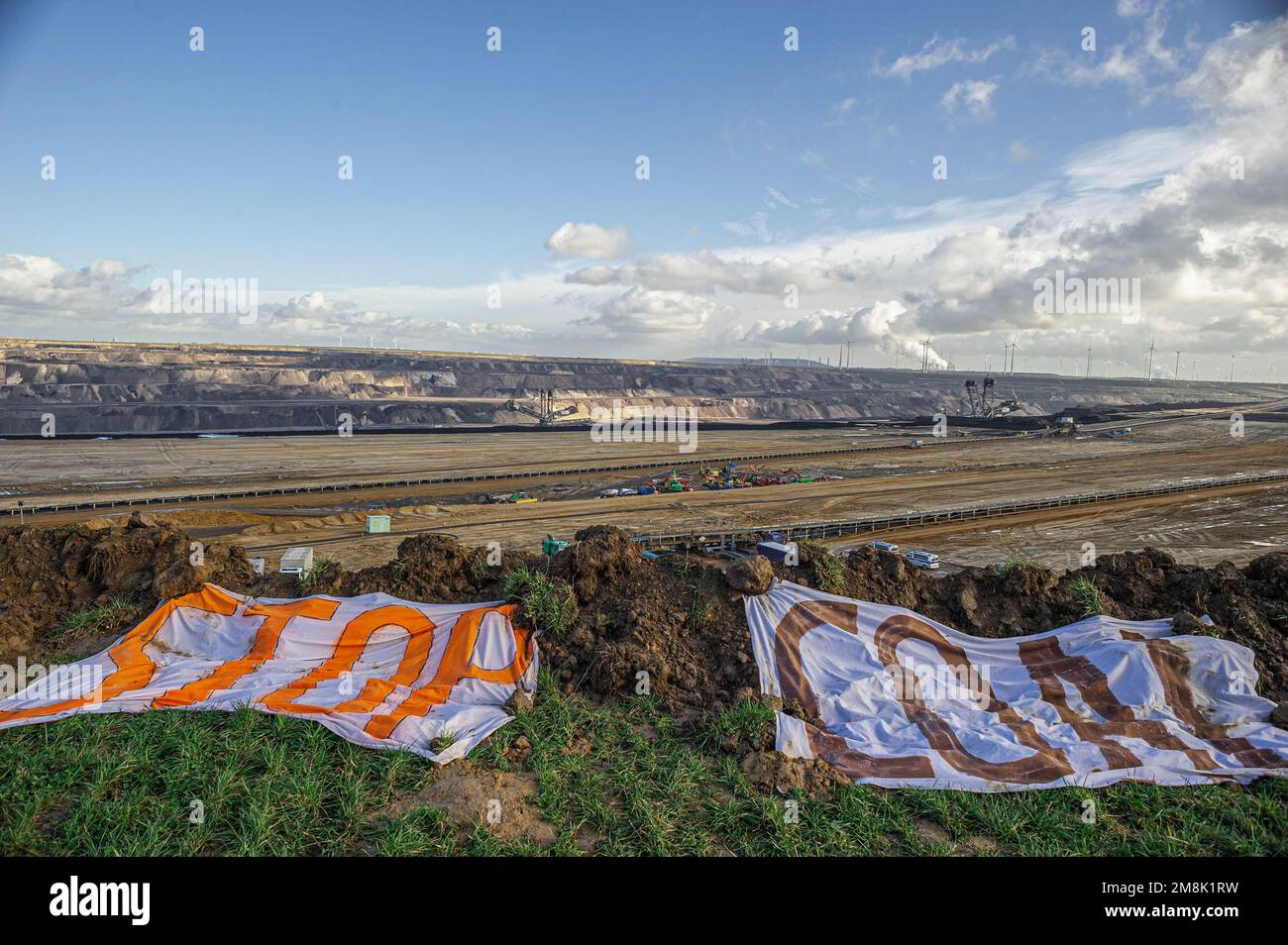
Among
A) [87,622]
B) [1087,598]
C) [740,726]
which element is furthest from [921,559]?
[87,622]

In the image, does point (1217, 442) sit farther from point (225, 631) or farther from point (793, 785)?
point (225, 631)

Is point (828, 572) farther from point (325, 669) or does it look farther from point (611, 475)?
point (611, 475)

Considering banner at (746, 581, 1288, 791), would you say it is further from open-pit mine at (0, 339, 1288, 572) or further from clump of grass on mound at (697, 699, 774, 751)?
open-pit mine at (0, 339, 1288, 572)

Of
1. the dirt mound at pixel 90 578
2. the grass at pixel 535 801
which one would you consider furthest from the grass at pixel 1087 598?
the dirt mound at pixel 90 578
